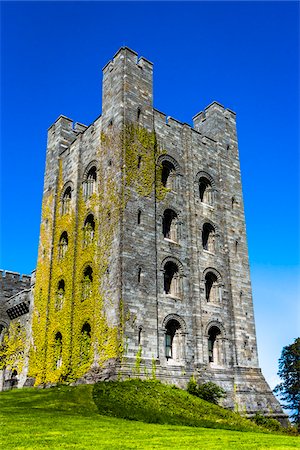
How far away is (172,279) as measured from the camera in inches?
1118

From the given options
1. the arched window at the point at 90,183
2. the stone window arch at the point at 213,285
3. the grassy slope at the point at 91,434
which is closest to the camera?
the grassy slope at the point at 91,434

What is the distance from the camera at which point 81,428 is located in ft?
44.6

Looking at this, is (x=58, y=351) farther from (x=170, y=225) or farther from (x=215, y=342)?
(x=170, y=225)

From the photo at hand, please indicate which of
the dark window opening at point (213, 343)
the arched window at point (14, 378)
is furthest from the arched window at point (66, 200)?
the dark window opening at point (213, 343)

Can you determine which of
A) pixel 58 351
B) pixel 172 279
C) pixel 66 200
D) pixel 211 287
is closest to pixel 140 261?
pixel 172 279

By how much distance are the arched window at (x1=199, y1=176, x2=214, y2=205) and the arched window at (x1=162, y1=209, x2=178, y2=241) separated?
4.14m

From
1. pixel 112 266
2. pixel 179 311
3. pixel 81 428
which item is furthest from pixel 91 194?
pixel 81 428

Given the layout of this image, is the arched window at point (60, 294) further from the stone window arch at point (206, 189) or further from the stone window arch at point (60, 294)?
the stone window arch at point (206, 189)

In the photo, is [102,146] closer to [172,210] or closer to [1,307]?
[172,210]

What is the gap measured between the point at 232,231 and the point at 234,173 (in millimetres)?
5270

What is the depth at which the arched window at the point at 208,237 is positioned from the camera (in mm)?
31734

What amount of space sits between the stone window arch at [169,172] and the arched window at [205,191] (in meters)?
2.78

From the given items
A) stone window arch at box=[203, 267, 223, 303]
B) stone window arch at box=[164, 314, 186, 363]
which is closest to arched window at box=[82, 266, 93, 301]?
stone window arch at box=[164, 314, 186, 363]

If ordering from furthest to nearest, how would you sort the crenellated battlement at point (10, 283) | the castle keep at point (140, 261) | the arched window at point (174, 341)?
the crenellated battlement at point (10, 283) → the arched window at point (174, 341) → the castle keep at point (140, 261)
